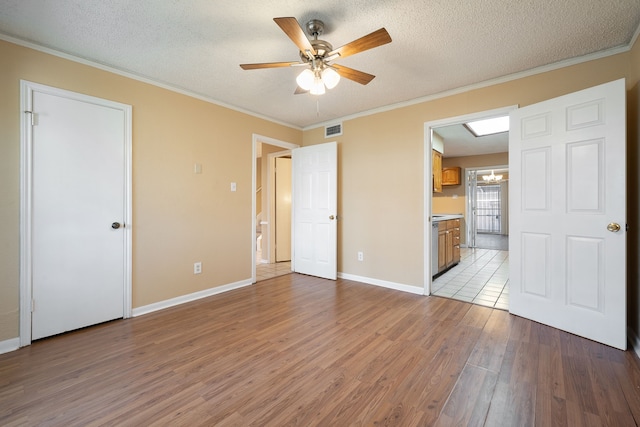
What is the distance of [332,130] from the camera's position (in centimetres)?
444

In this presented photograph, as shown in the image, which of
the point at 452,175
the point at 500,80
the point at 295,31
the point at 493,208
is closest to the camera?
the point at 295,31

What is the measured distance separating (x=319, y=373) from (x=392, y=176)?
8.88 ft

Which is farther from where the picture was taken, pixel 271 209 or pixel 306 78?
pixel 271 209

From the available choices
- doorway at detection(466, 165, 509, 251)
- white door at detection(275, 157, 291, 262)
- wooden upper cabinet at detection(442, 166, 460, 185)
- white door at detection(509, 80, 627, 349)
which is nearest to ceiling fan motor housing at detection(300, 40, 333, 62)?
white door at detection(509, 80, 627, 349)

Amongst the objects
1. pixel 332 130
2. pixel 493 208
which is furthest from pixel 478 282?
pixel 493 208

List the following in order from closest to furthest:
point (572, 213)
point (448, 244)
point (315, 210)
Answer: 1. point (572, 213)
2. point (315, 210)
3. point (448, 244)

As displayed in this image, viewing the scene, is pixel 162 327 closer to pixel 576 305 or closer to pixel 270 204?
pixel 270 204

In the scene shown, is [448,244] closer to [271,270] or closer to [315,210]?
[315,210]

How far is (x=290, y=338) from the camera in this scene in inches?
92.7

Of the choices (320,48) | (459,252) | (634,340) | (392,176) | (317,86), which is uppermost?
(320,48)

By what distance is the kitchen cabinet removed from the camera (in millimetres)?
4512

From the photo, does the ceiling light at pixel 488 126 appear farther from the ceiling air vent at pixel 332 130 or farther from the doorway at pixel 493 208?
the doorway at pixel 493 208

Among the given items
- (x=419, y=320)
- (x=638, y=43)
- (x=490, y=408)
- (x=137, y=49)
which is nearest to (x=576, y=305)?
(x=419, y=320)

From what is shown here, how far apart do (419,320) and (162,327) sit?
2460mm
